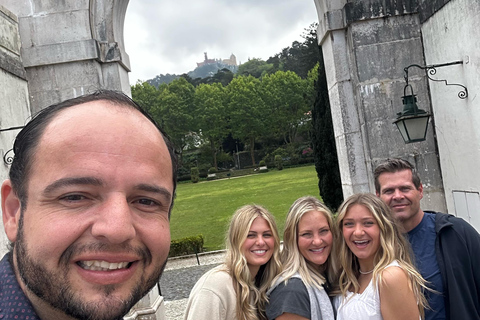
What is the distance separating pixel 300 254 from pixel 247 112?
37891 millimetres

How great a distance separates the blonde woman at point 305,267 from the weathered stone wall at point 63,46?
124 inches

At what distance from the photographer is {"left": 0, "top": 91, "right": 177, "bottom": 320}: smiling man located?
795mm

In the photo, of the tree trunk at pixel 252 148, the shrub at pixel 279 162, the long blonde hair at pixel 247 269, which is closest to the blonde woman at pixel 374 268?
the long blonde hair at pixel 247 269

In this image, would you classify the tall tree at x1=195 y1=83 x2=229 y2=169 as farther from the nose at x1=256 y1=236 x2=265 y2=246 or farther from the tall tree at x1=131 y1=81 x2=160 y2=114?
the nose at x1=256 y1=236 x2=265 y2=246

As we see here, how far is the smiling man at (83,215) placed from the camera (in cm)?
79

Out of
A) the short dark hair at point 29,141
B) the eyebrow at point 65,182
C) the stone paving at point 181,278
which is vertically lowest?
the stone paving at point 181,278

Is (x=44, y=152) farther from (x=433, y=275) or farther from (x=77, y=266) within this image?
(x=433, y=275)

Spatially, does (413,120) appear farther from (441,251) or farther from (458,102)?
(441,251)

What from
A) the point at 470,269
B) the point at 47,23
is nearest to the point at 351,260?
the point at 470,269

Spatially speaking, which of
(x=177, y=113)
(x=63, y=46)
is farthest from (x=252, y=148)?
(x=63, y=46)

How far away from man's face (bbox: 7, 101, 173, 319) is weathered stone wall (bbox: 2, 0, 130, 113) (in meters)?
3.89

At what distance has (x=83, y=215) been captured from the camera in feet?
2.68

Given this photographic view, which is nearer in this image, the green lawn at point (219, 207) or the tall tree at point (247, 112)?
the green lawn at point (219, 207)

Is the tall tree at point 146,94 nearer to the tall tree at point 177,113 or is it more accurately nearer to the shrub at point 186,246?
the tall tree at point 177,113
